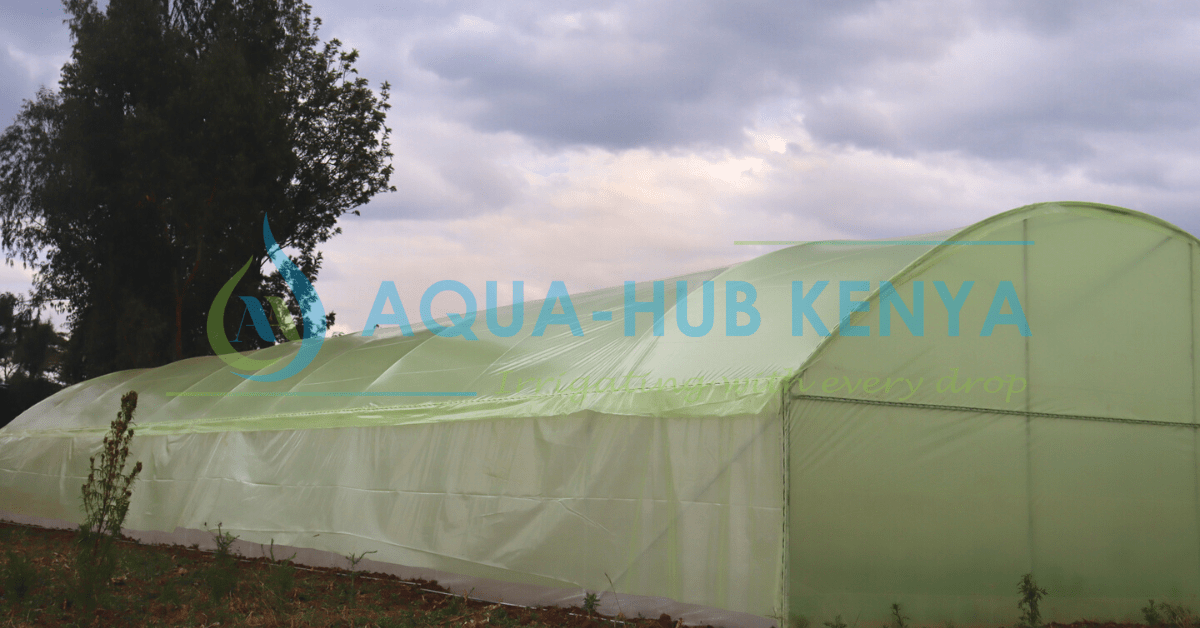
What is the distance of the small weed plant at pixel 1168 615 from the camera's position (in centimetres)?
675

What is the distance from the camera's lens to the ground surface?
6.32 meters

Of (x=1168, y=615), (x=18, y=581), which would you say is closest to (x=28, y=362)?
(x=18, y=581)

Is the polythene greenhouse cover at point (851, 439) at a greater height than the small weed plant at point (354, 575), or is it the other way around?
the polythene greenhouse cover at point (851, 439)

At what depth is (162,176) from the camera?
16.1m

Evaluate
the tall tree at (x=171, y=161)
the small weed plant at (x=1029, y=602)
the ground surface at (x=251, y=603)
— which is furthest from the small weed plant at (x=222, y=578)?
the tall tree at (x=171, y=161)

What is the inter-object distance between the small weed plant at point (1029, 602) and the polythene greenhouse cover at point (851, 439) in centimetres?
12

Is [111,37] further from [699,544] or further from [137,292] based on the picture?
[699,544]

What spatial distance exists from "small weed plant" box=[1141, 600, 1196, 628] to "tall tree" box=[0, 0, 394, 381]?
15069mm

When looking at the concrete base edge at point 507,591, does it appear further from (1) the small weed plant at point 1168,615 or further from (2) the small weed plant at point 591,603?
(1) the small weed plant at point 1168,615

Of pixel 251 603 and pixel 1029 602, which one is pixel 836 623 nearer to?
pixel 1029 602

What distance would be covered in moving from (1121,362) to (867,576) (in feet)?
→ 9.96

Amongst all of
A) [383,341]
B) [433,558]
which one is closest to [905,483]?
[433,558]

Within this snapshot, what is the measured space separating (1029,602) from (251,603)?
231 inches

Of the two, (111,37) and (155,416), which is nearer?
(155,416)
